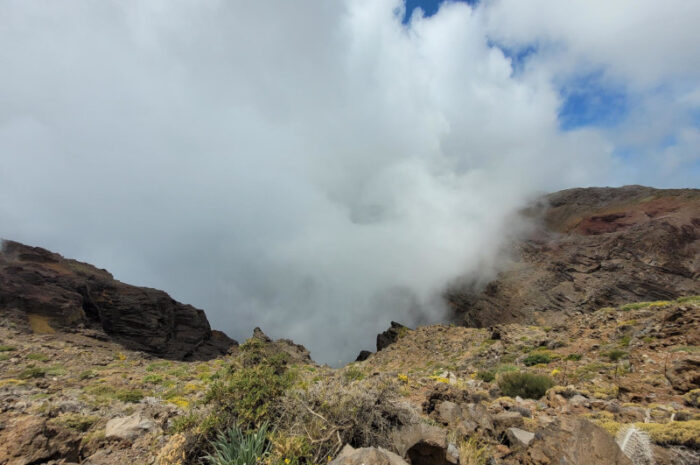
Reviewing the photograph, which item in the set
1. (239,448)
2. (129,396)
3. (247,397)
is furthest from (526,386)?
(129,396)

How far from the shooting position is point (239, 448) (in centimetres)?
455

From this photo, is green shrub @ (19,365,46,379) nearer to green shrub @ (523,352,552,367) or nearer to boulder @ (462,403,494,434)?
boulder @ (462,403,494,434)

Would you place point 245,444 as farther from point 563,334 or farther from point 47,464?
point 563,334

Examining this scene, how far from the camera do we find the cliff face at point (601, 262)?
46.1 meters

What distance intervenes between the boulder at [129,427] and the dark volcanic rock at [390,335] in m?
39.2

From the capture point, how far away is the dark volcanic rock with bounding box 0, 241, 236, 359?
32.1m

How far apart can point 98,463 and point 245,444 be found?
2965 millimetres

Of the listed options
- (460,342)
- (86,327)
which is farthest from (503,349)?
(86,327)

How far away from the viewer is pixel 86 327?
34.2m

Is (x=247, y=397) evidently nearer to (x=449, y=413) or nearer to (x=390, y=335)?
(x=449, y=413)

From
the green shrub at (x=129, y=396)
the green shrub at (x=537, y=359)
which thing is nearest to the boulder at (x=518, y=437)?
the green shrub at (x=537, y=359)

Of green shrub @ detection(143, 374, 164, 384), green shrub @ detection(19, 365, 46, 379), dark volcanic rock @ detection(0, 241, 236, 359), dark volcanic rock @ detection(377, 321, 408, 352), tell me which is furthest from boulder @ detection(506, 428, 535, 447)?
dark volcanic rock @ detection(0, 241, 236, 359)

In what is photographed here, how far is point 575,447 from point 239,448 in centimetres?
456

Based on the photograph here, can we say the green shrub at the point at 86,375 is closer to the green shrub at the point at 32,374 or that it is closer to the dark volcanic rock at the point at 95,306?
the green shrub at the point at 32,374
